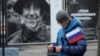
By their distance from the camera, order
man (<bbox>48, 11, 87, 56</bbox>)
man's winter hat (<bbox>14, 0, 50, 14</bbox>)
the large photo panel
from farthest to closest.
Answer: the large photo panel → man's winter hat (<bbox>14, 0, 50, 14</bbox>) → man (<bbox>48, 11, 87, 56</bbox>)

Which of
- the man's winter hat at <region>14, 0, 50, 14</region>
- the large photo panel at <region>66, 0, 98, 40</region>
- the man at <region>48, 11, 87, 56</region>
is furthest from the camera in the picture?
the large photo panel at <region>66, 0, 98, 40</region>

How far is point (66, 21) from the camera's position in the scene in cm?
407

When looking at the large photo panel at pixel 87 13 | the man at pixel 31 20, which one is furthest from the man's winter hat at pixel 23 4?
the large photo panel at pixel 87 13

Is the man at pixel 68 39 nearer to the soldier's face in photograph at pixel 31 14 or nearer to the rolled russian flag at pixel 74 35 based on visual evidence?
the rolled russian flag at pixel 74 35

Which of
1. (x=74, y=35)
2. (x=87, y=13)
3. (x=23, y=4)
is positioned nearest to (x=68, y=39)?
(x=74, y=35)

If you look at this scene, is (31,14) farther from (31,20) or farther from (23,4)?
(23,4)

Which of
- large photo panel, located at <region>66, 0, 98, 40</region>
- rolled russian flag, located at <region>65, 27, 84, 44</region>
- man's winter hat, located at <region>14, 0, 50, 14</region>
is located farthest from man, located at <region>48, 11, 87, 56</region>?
large photo panel, located at <region>66, 0, 98, 40</region>

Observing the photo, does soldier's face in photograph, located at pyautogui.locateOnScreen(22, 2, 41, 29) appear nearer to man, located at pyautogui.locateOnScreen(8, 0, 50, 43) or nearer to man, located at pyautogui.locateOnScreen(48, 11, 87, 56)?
man, located at pyautogui.locateOnScreen(8, 0, 50, 43)

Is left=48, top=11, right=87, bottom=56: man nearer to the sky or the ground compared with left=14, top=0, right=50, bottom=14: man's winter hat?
nearer to the ground

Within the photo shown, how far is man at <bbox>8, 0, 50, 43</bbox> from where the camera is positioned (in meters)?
8.65

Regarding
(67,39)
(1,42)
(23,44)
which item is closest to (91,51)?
(23,44)

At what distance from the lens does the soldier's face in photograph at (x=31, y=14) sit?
8664 mm

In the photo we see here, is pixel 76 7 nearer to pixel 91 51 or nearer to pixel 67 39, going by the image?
pixel 91 51

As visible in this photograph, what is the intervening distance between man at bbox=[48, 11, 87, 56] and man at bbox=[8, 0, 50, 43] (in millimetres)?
4477
